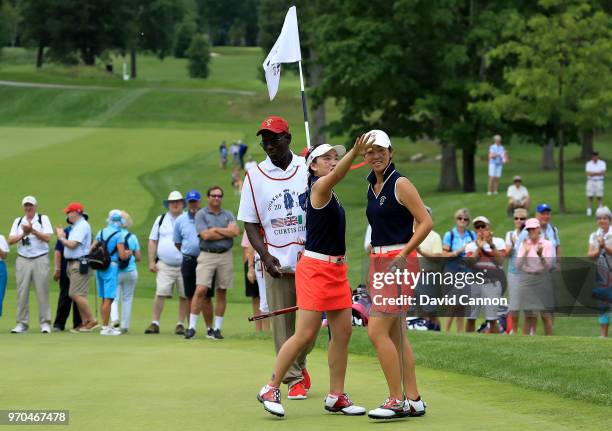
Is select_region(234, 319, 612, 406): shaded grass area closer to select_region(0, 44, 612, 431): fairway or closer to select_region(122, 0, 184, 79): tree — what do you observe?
select_region(0, 44, 612, 431): fairway

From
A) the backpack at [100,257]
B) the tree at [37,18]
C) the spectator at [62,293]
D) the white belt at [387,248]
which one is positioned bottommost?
the spectator at [62,293]

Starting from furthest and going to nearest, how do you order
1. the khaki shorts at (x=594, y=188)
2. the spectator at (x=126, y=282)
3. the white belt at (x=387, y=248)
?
the khaki shorts at (x=594, y=188)
the spectator at (x=126, y=282)
the white belt at (x=387, y=248)

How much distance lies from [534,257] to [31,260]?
25.2 ft

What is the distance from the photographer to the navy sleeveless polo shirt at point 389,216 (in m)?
8.50

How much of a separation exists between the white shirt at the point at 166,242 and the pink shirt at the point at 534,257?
4902 millimetres

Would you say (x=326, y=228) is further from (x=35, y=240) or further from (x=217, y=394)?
(x=35, y=240)

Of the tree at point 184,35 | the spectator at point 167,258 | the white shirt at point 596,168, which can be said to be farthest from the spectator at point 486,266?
the tree at point 184,35

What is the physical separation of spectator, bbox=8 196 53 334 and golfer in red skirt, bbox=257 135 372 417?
33.5 ft

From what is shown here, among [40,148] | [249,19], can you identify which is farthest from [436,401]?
[249,19]

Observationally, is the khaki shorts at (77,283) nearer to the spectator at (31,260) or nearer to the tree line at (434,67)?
the spectator at (31,260)

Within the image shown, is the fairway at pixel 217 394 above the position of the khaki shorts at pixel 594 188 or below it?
below

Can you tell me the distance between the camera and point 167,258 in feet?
60.0

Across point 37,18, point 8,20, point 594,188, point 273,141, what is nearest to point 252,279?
point 273,141

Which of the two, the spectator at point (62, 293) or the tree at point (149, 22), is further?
the tree at point (149, 22)
